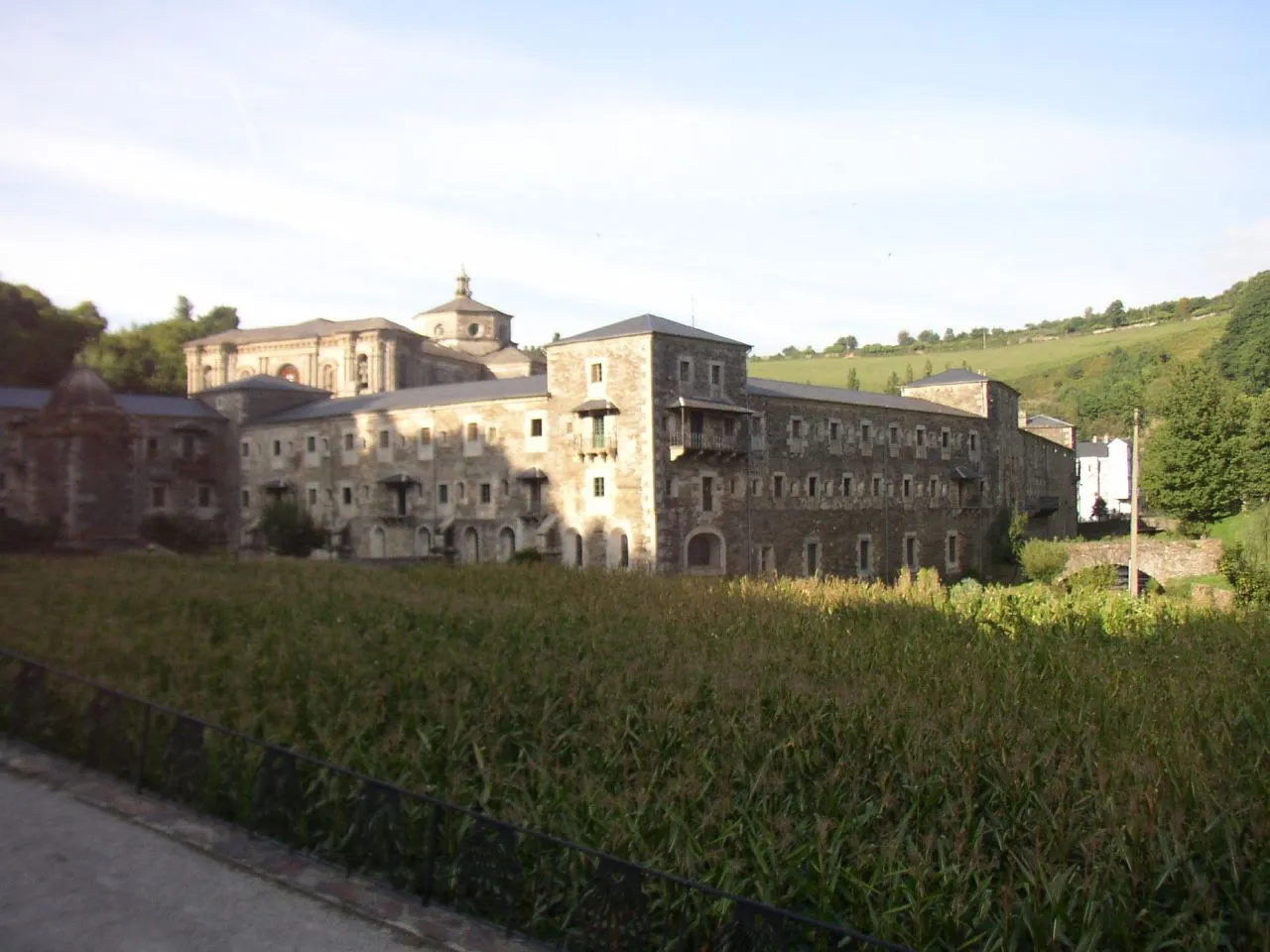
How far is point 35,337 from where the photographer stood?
51.4 meters

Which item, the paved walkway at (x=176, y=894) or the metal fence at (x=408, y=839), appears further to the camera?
the paved walkway at (x=176, y=894)

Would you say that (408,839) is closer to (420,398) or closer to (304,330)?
(420,398)

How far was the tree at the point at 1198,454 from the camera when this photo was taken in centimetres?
5000

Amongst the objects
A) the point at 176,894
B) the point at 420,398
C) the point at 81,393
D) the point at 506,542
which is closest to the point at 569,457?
the point at 506,542

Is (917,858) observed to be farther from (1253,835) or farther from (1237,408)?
(1237,408)

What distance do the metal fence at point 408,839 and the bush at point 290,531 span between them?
31.2 metres

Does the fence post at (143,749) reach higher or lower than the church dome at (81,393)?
lower

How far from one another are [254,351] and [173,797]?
169 ft

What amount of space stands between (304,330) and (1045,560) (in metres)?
38.6

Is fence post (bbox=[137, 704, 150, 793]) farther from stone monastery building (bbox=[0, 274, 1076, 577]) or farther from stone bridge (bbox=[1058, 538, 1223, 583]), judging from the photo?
stone bridge (bbox=[1058, 538, 1223, 583])

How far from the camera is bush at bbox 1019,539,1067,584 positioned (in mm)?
45000

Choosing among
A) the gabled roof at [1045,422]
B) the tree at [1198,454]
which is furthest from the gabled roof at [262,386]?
the gabled roof at [1045,422]

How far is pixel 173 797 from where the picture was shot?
9945mm

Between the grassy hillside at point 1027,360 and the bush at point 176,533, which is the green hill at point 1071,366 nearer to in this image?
the grassy hillside at point 1027,360
